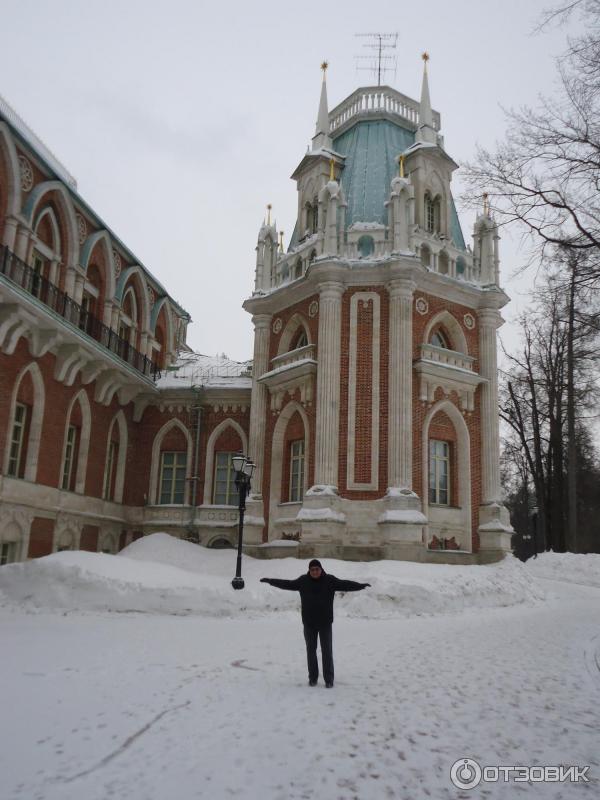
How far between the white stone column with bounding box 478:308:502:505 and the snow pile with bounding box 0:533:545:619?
4.09 meters

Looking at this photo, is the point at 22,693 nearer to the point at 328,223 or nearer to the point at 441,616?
the point at 441,616

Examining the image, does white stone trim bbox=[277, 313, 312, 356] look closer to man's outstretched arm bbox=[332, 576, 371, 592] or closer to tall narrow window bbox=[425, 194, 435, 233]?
tall narrow window bbox=[425, 194, 435, 233]

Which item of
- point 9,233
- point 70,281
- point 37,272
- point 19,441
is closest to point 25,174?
point 9,233

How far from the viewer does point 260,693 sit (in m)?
6.84

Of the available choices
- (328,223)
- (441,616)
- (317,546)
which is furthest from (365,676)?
(328,223)

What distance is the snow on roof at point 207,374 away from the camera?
24.4 metres

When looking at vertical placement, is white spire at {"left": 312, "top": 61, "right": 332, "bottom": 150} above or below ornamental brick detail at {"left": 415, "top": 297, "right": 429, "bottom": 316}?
above

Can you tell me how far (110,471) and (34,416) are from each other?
4.80 metres

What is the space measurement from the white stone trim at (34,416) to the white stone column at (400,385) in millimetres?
9120

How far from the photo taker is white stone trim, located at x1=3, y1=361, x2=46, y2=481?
17828mm

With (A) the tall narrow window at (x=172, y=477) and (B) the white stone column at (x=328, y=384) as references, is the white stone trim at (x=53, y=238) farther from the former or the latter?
(A) the tall narrow window at (x=172, y=477)

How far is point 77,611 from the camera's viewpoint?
13445 millimetres

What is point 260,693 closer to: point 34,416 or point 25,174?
point 34,416

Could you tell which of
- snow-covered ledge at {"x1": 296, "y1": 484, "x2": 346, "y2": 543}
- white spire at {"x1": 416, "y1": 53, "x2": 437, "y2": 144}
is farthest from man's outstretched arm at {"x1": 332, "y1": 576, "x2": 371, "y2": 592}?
white spire at {"x1": 416, "y1": 53, "x2": 437, "y2": 144}
